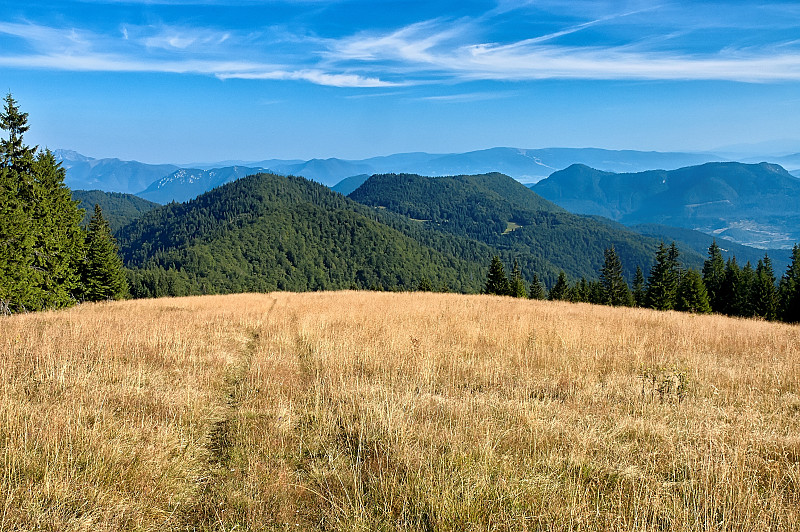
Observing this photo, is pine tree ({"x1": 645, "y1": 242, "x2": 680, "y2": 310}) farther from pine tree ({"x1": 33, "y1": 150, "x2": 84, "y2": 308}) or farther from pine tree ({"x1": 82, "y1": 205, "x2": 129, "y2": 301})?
pine tree ({"x1": 82, "y1": 205, "x2": 129, "y2": 301})

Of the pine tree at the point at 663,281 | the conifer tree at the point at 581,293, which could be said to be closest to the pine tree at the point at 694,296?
the pine tree at the point at 663,281

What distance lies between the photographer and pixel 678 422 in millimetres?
5117

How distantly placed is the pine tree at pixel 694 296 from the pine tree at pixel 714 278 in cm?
1135

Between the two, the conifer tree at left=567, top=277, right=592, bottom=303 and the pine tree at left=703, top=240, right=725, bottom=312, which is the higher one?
the pine tree at left=703, top=240, right=725, bottom=312

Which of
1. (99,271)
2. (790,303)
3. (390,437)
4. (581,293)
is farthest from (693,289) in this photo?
(99,271)

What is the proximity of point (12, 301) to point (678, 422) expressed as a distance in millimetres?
31233

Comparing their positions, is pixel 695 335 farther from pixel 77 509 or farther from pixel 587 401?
pixel 77 509

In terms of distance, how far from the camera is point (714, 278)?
7256cm

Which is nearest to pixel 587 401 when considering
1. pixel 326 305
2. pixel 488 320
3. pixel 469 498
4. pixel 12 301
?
pixel 469 498

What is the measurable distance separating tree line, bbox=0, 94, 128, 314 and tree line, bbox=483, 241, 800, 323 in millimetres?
46676

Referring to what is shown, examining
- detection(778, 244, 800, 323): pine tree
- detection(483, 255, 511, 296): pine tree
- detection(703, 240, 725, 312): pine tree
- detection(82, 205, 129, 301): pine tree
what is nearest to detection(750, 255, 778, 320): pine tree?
detection(778, 244, 800, 323): pine tree

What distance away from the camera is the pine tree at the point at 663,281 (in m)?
59.7

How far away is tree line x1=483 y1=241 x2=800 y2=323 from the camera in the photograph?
5713 cm

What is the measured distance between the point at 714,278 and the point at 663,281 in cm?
2007
